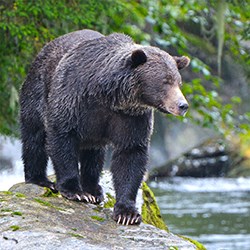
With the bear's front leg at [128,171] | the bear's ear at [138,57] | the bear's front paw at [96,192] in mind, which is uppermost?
the bear's ear at [138,57]

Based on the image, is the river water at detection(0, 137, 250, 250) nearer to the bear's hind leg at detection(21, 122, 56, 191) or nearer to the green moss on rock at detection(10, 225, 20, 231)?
the bear's hind leg at detection(21, 122, 56, 191)

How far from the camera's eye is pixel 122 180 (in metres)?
6.61

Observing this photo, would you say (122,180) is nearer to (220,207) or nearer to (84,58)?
(84,58)

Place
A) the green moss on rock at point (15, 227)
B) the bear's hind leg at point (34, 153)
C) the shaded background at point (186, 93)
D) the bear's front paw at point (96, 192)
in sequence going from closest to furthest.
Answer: the green moss on rock at point (15, 227) < the bear's front paw at point (96, 192) < the bear's hind leg at point (34, 153) < the shaded background at point (186, 93)

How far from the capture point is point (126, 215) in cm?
644

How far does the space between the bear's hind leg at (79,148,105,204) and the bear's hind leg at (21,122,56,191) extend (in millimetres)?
267

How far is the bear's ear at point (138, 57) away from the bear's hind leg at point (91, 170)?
123 centimetres

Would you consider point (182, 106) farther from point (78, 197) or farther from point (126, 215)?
point (78, 197)

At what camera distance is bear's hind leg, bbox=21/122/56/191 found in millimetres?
7336

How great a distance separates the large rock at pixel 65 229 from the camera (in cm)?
545

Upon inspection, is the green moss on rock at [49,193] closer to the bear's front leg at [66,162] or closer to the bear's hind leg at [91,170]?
the bear's front leg at [66,162]

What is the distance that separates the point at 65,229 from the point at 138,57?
1272mm

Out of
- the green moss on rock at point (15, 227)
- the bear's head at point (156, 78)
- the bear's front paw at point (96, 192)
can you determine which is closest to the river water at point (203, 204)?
the bear's front paw at point (96, 192)

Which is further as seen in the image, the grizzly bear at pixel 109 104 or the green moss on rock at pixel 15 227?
the grizzly bear at pixel 109 104
